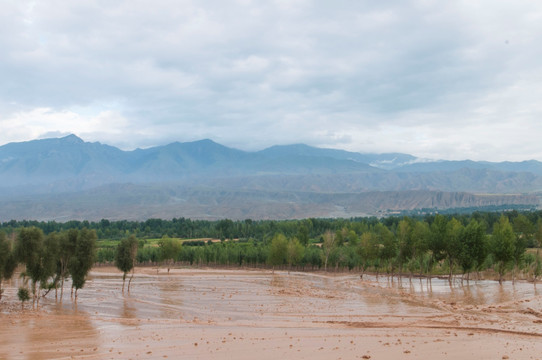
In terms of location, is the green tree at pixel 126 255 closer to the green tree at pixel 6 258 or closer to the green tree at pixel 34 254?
the green tree at pixel 34 254

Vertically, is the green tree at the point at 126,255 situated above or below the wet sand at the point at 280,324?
above

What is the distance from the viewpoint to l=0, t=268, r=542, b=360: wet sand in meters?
28.4

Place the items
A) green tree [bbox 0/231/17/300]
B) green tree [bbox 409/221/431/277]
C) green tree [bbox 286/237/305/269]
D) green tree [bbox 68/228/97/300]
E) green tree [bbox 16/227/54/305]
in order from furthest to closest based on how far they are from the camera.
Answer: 1. green tree [bbox 286/237/305/269]
2. green tree [bbox 409/221/431/277]
3. green tree [bbox 68/228/97/300]
4. green tree [bbox 0/231/17/300]
5. green tree [bbox 16/227/54/305]

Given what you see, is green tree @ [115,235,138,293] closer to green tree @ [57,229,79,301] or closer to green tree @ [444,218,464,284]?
green tree @ [57,229,79,301]

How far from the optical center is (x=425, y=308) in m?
46.4

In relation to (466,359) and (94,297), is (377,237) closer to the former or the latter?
(94,297)

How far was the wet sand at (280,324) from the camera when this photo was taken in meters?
28.4

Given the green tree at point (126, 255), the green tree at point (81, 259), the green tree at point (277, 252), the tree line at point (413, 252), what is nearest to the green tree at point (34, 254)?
the green tree at point (81, 259)

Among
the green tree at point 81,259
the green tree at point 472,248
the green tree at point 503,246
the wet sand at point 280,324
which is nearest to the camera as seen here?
the wet sand at point 280,324

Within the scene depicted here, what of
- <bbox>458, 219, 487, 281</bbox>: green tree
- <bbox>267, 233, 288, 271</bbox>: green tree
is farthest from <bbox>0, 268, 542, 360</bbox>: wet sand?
<bbox>267, 233, 288, 271</bbox>: green tree

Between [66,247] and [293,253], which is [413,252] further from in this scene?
[66,247]

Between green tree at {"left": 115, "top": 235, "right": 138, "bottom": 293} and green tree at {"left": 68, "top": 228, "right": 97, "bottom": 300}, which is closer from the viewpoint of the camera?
green tree at {"left": 68, "top": 228, "right": 97, "bottom": 300}

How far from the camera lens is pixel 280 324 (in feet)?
124

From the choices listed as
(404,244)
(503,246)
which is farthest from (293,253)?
(503,246)
